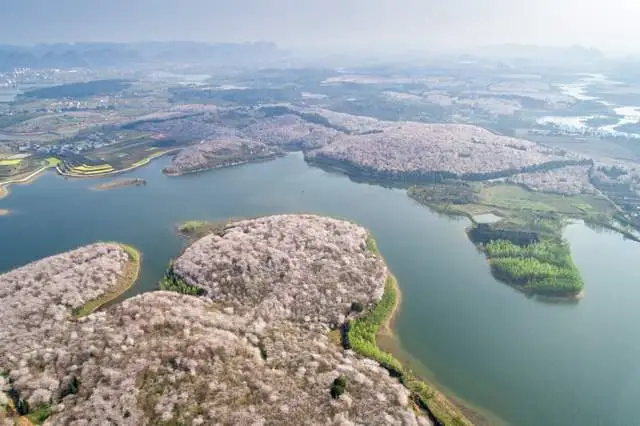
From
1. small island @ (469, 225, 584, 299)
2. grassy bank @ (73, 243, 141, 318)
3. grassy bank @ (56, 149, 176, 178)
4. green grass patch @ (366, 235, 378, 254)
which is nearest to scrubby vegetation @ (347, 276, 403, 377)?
green grass patch @ (366, 235, 378, 254)

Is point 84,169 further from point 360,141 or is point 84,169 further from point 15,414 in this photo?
point 15,414

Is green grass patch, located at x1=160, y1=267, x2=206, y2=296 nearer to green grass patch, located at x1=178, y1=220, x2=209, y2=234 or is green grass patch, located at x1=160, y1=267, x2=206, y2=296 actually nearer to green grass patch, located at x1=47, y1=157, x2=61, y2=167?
green grass patch, located at x1=178, y1=220, x2=209, y2=234

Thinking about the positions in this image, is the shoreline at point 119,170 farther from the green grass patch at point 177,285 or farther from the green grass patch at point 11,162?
the green grass patch at point 177,285

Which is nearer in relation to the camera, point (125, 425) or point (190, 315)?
point (125, 425)

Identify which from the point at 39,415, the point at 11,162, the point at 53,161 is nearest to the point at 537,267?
the point at 39,415

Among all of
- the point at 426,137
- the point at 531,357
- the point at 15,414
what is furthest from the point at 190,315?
the point at 426,137

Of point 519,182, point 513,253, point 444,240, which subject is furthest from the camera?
point 519,182

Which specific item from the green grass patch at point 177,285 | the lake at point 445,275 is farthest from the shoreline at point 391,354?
the green grass patch at point 177,285
